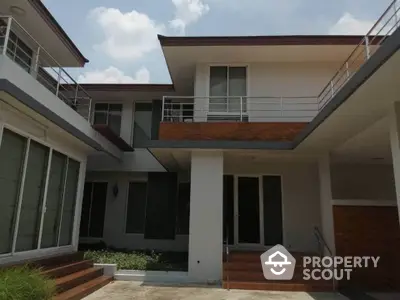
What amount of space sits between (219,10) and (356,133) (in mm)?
4568

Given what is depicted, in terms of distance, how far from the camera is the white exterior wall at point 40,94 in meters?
5.36

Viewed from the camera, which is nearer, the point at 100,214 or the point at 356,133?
the point at 356,133

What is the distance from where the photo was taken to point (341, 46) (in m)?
9.59

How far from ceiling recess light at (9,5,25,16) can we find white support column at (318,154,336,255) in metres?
8.39

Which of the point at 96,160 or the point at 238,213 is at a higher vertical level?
the point at 96,160

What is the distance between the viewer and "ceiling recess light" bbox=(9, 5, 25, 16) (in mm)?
7845

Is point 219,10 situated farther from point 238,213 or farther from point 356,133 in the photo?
point 238,213

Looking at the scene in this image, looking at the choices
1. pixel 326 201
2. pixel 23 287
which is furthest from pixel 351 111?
pixel 23 287

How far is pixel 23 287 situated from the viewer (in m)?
4.31

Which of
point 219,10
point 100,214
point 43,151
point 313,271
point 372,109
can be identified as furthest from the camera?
point 100,214

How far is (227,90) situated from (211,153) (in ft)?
8.25

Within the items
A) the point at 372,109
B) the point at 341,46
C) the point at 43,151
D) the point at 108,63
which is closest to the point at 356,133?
the point at 372,109

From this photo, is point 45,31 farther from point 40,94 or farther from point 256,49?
point 256,49

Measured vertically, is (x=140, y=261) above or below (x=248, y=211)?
below
